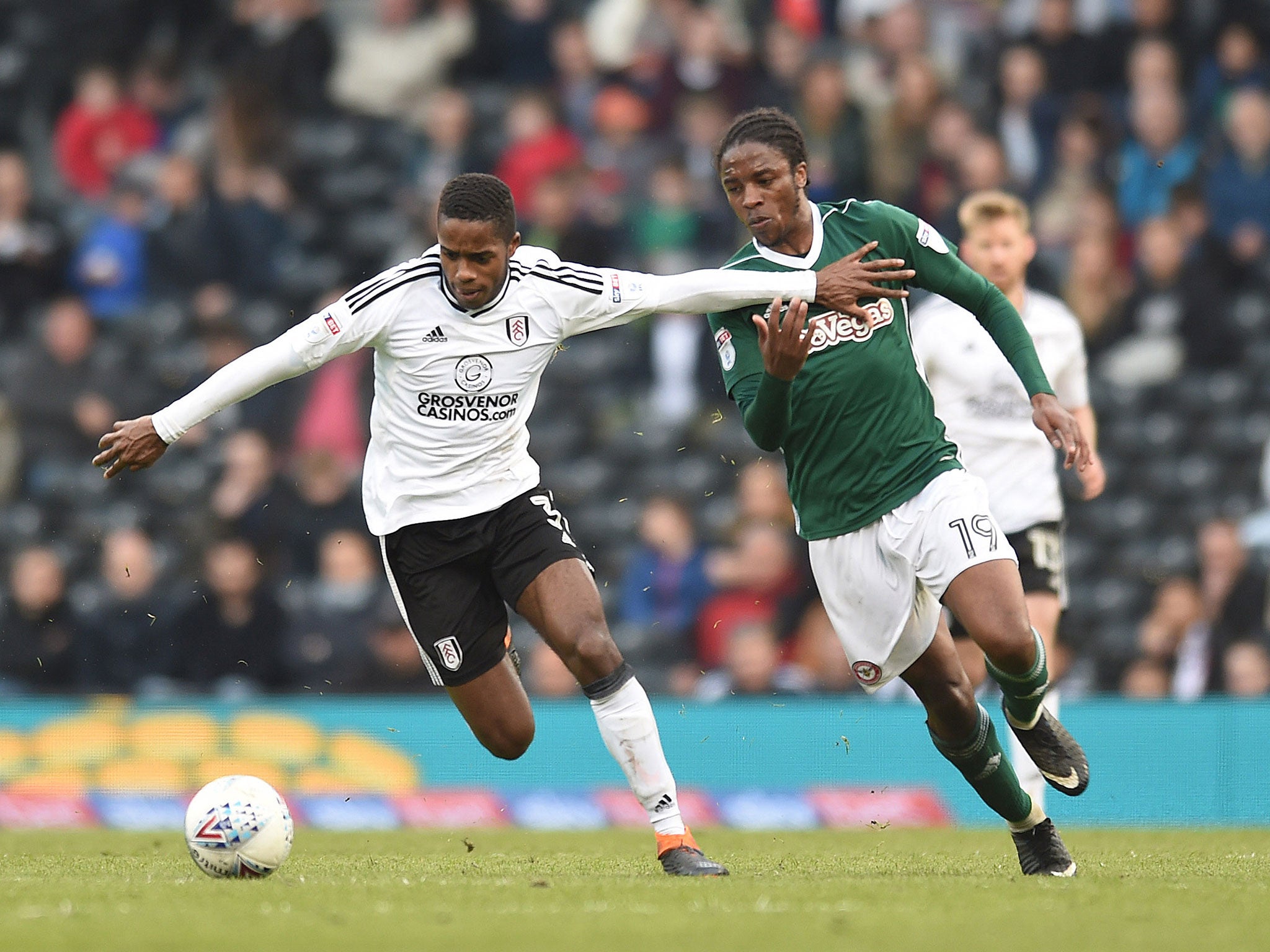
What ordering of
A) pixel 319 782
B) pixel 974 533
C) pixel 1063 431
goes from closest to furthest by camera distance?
pixel 1063 431, pixel 974 533, pixel 319 782

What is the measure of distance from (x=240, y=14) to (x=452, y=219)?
10.6m

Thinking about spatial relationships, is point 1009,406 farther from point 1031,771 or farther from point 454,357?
point 454,357

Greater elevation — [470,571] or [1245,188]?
[1245,188]

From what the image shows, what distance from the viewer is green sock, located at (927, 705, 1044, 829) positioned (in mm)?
6691

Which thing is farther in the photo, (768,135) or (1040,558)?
(1040,558)

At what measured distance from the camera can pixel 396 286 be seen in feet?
22.7

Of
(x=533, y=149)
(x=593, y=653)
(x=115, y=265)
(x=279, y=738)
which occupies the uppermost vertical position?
(x=533, y=149)

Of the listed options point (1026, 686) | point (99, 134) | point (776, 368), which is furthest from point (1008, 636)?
point (99, 134)

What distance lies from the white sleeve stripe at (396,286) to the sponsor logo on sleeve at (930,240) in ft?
5.91

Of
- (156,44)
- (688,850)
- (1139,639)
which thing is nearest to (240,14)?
(156,44)

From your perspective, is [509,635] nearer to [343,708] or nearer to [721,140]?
[721,140]

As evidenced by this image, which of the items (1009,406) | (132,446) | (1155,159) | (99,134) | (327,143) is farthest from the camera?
(327,143)

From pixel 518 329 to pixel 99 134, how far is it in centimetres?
1014

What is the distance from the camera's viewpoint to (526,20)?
1595 cm
